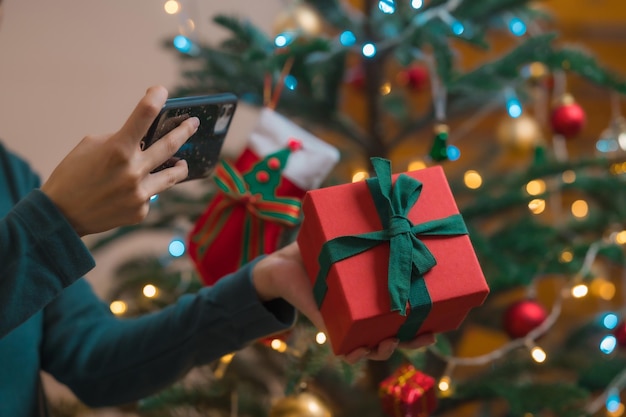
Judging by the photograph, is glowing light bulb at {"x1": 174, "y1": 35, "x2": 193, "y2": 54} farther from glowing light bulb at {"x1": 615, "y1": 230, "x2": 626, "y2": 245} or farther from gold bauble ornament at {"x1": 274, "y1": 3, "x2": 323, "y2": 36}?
glowing light bulb at {"x1": 615, "y1": 230, "x2": 626, "y2": 245}

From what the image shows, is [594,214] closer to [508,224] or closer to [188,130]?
[508,224]

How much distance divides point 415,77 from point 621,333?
78cm

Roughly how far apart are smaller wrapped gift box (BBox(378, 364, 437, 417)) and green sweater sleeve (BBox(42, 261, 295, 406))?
17cm

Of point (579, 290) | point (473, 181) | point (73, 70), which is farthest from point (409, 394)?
point (73, 70)

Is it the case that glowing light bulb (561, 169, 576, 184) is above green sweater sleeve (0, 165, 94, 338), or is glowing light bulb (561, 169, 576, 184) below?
below

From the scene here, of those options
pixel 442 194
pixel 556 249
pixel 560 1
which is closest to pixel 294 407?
pixel 442 194

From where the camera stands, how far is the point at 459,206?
1119 mm

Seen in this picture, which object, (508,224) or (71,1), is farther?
(71,1)

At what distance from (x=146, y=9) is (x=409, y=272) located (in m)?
1.24

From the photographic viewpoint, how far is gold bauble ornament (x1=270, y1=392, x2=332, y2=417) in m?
0.91

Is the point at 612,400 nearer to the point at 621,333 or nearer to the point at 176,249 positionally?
the point at 621,333

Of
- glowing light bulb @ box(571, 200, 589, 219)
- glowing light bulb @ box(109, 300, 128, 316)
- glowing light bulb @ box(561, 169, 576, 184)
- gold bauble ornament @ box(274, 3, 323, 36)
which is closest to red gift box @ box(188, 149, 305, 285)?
glowing light bulb @ box(109, 300, 128, 316)

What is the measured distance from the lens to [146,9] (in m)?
1.64

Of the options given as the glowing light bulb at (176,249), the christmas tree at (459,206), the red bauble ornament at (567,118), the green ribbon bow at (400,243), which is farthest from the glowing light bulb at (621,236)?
the glowing light bulb at (176,249)
